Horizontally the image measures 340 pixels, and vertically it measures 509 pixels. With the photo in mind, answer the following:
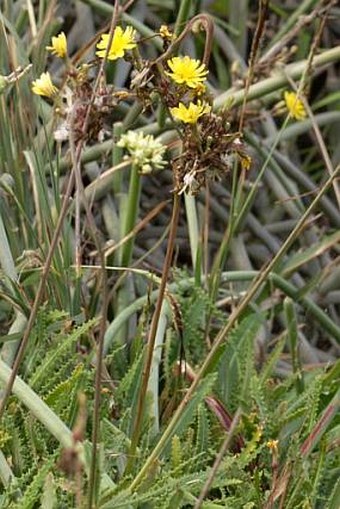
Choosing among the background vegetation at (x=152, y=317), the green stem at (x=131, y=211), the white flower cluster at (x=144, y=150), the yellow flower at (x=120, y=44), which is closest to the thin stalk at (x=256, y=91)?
the background vegetation at (x=152, y=317)

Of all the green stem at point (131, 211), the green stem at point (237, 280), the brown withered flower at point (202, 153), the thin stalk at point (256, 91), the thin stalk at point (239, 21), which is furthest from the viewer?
the thin stalk at point (239, 21)

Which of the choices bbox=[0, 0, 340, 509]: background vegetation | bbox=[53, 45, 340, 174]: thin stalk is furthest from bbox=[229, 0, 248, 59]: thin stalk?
bbox=[53, 45, 340, 174]: thin stalk

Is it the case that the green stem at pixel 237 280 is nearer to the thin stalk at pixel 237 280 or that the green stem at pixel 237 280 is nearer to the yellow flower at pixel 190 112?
the thin stalk at pixel 237 280

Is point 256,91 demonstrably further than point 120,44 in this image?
Yes

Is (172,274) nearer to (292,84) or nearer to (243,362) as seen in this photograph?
(243,362)

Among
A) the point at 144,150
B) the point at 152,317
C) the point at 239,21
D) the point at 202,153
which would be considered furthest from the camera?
the point at 239,21

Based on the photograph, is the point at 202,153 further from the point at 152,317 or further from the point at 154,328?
the point at 152,317

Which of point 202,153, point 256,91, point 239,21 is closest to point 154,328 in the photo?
point 202,153
